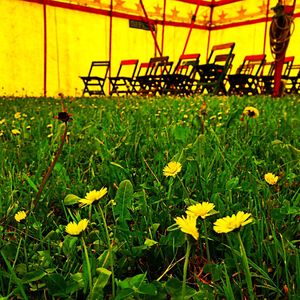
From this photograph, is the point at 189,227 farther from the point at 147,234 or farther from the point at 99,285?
the point at 147,234

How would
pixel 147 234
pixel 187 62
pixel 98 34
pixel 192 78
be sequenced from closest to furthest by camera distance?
pixel 147 234, pixel 192 78, pixel 187 62, pixel 98 34

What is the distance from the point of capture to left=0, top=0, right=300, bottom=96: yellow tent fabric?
26.0 feet

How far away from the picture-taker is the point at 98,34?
8.99 m

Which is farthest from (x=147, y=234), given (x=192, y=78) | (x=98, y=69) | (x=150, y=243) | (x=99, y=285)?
(x=98, y=69)

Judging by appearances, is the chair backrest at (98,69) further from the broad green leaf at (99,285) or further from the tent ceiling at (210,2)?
the broad green leaf at (99,285)

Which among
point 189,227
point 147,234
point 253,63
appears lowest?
point 147,234

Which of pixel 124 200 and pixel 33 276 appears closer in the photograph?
pixel 33 276

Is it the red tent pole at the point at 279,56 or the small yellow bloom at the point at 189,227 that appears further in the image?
the red tent pole at the point at 279,56

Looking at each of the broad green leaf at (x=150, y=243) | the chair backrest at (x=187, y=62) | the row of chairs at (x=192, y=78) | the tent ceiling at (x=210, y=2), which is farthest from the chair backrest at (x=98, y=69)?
the broad green leaf at (x=150, y=243)

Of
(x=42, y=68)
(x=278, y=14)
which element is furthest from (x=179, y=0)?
(x=278, y=14)

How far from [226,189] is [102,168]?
1.20ft

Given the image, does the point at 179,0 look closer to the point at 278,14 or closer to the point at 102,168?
the point at 278,14

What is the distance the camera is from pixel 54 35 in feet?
27.3

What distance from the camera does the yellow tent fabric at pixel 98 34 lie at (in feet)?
26.0
